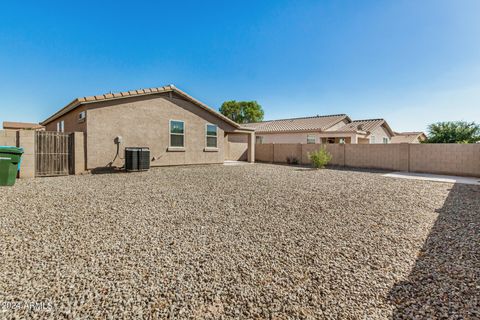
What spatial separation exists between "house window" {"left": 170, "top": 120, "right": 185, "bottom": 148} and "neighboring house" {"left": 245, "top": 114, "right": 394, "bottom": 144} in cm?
1293

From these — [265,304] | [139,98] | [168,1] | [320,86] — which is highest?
[168,1]

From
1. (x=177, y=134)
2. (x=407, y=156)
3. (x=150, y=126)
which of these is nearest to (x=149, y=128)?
(x=150, y=126)

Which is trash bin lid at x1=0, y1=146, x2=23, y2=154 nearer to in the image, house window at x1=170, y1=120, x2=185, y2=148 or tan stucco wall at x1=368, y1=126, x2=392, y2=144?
house window at x1=170, y1=120, x2=185, y2=148

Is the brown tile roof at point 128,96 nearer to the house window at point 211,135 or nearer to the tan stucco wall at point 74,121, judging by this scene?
the tan stucco wall at point 74,121

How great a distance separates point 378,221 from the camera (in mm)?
4465

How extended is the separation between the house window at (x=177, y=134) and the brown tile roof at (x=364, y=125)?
15.2 m

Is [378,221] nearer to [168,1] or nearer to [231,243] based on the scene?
[231,243]

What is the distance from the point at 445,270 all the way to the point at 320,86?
18384mm

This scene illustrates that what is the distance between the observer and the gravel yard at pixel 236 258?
6.73 ft

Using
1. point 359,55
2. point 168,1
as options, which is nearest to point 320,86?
point 359,55

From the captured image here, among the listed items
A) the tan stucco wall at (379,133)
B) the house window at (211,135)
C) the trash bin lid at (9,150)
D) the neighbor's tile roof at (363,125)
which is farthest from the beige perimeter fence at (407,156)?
the trash bin lid at (9,150)

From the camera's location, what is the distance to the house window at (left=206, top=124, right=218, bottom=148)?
14.7m

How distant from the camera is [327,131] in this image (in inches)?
839

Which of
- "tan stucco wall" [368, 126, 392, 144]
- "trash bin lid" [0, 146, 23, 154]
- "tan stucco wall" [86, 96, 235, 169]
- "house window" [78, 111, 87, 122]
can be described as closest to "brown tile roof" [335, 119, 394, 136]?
"tan stucco wall" [368, 126, 392, 144]
